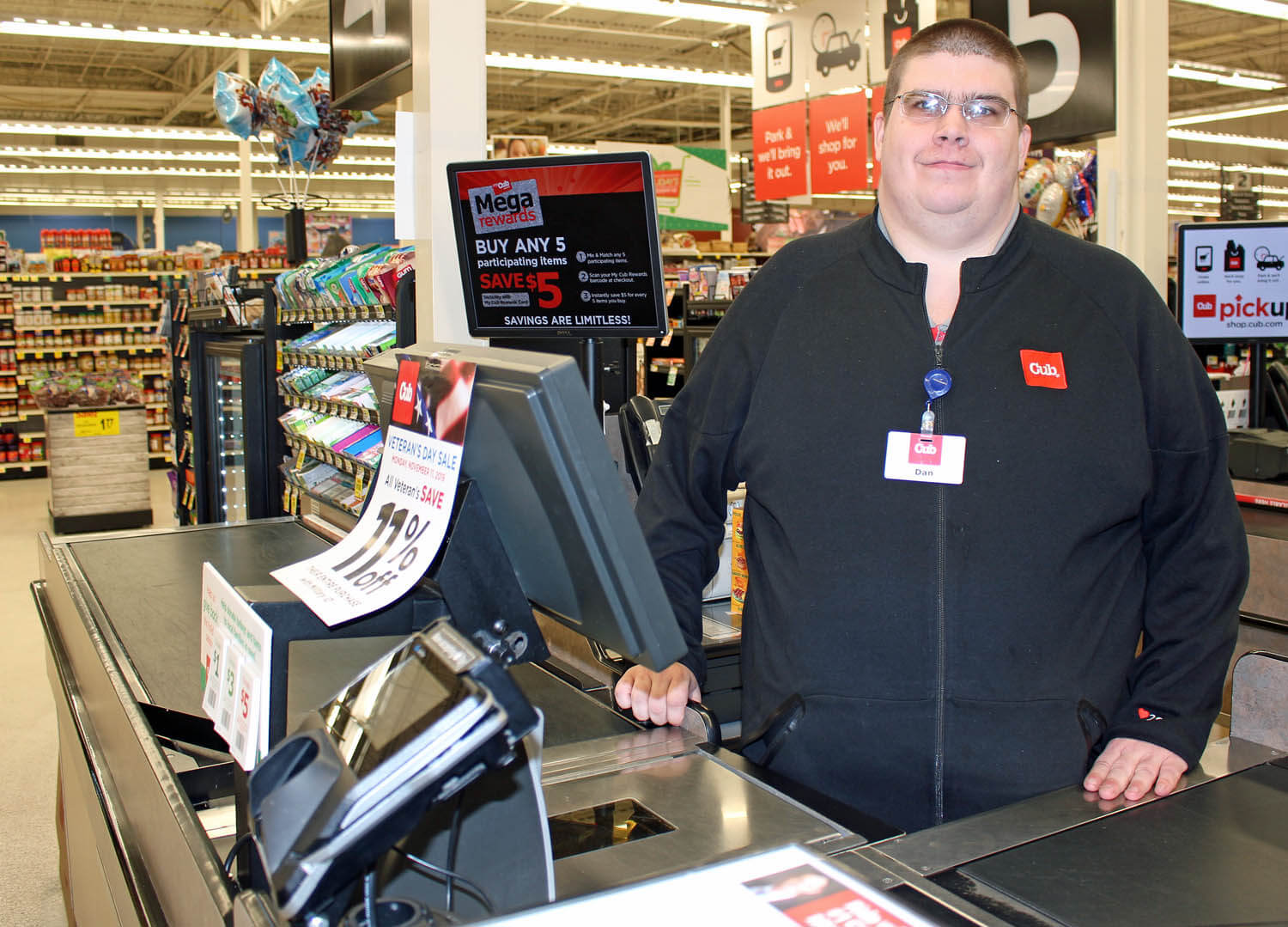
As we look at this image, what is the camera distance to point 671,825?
49.5 inches

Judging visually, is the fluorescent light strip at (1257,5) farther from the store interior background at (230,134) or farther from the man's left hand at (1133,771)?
the man's left hand at (1133,771)

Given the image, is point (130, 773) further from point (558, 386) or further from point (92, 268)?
point (92, 268)

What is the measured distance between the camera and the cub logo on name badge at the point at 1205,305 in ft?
14.2

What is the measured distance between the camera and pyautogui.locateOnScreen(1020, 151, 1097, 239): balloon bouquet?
4.77m

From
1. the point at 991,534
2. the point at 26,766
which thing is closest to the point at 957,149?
the point at 991,534

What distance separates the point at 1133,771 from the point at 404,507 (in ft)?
3.14

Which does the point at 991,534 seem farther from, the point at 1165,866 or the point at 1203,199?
the point at 1203,199

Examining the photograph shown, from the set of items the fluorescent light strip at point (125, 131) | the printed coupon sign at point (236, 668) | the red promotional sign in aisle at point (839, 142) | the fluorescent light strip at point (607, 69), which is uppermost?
the fluorescent light strip at point (125, 131)

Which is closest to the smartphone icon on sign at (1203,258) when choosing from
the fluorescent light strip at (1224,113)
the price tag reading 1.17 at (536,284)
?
the price tag reading 1.17 at (536,284)

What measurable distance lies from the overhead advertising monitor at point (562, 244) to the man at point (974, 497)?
0.69 m

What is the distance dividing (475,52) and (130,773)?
7.48 feet

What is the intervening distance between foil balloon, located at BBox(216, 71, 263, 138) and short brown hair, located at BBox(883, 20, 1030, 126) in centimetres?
409

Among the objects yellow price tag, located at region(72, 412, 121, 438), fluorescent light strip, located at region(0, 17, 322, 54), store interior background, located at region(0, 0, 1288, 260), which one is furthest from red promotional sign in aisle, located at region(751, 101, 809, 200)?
yellow price tag, located at region(72, 412, 121, 438)

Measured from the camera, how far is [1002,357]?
1.55 metres
